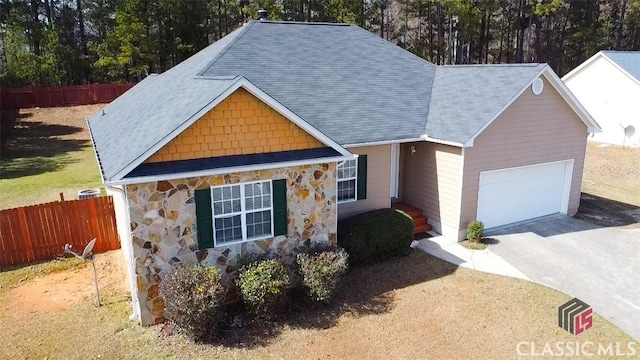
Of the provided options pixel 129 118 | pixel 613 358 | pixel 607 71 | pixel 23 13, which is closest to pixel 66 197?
pixel 129 118

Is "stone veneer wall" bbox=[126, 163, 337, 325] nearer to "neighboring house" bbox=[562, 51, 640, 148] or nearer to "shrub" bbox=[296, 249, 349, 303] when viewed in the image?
"shrub" bbox=[296, 249, 349, 303]

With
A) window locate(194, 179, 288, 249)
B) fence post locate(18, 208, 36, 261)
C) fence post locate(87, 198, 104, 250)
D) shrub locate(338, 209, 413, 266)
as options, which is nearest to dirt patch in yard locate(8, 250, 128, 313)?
fence post locate(87, 198, 104, 250)

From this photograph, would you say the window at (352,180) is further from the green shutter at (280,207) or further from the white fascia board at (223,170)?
the green shutter at (280,207)

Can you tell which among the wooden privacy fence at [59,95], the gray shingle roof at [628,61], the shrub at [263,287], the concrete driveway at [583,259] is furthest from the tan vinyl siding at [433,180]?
the wooden privacy fence at [59,95]

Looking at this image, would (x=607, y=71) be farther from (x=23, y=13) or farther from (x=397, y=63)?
(x=23, y=13)

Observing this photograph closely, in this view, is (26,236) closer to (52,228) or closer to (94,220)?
(52,228)

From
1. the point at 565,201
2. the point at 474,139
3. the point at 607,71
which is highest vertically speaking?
the point at 607,71
